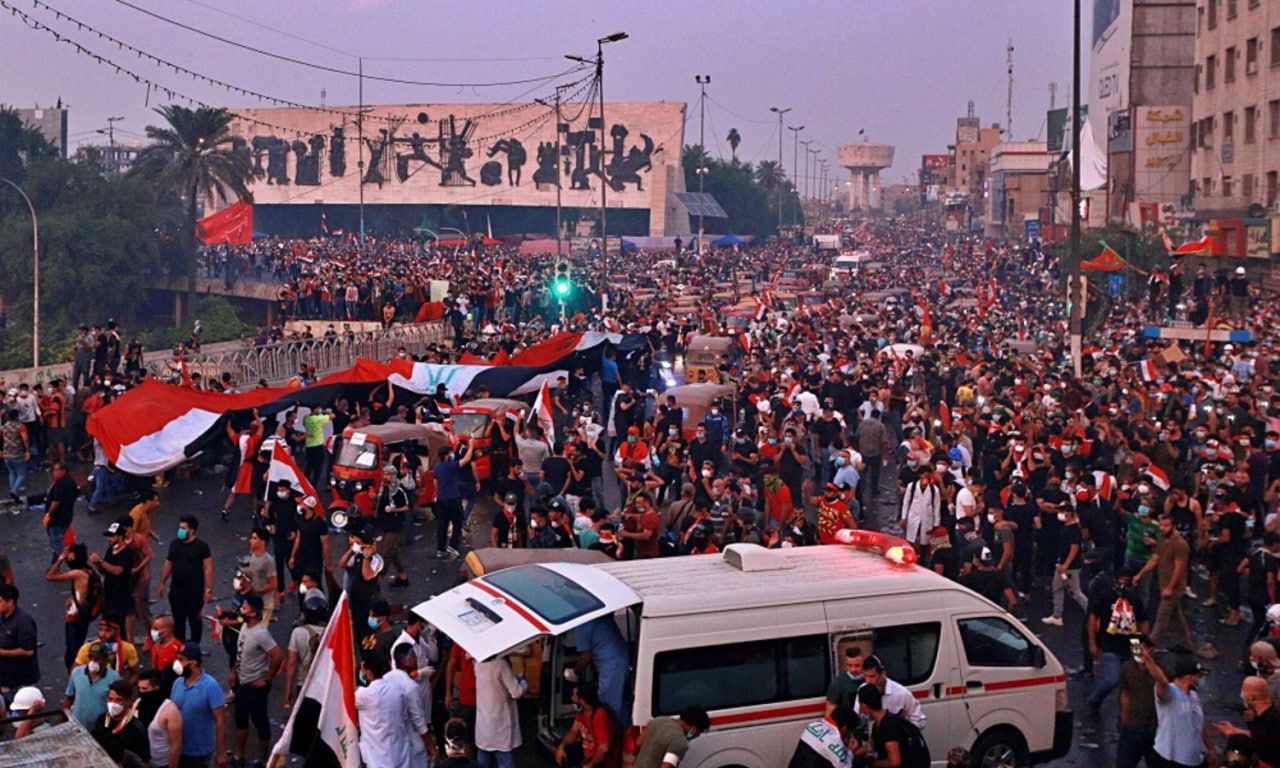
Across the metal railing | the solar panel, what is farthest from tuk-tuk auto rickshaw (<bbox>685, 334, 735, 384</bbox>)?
the solar panel

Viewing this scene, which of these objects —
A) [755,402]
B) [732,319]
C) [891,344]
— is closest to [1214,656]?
[755,402]

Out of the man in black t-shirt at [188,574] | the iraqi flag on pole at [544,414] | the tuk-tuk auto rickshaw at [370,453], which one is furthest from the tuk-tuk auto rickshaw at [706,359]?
the man in black t-shirt at [188,574]

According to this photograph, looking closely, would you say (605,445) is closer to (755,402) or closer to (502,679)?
(755,402)

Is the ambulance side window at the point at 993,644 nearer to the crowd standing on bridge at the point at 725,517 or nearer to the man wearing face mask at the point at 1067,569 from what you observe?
the crowd standing on bridge at the point at 725,517

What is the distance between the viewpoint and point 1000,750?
9523mm

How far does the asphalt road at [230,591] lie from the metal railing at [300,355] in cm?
661

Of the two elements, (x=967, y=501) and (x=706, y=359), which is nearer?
(x=967, y=501)

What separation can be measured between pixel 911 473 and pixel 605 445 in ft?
30.3

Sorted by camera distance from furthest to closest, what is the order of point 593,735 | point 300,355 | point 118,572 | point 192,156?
point 192,156, point 300,355, point 118,572, point 593,735

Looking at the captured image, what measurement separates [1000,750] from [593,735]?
2.81 meters

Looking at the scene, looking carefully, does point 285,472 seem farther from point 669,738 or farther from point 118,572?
point 669,738

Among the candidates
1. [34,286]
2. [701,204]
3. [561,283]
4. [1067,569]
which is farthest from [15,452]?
[701,204]

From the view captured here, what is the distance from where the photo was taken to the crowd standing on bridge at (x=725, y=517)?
9.05 metres

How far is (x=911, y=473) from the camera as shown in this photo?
52.0 feet
